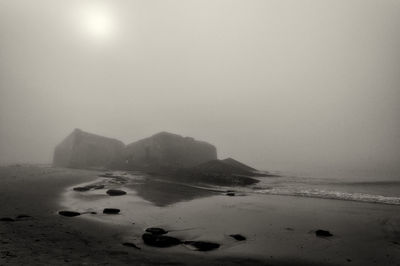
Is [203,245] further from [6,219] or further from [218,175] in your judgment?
[218,175]

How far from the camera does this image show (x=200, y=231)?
34.9 ft

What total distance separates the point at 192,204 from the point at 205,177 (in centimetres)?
1639

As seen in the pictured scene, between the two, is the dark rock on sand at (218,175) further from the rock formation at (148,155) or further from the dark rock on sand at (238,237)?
the dark rock on sand at (238,237)

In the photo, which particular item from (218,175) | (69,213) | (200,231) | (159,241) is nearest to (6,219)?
(69,213)

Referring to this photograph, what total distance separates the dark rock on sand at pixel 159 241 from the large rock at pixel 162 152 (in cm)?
3877

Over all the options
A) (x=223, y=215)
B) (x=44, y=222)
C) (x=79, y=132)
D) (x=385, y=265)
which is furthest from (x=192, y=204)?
(x=79, y=132)

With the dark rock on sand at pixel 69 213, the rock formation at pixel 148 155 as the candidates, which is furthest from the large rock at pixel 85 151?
the dark rock on sand at pixel 69 213

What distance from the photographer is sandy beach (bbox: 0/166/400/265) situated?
296 inches

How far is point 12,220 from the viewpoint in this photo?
35.7 ft

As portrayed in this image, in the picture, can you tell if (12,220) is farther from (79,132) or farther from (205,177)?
(79,132)

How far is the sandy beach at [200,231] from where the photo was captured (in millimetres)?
7523

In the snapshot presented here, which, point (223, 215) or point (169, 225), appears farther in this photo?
point (223, 215)

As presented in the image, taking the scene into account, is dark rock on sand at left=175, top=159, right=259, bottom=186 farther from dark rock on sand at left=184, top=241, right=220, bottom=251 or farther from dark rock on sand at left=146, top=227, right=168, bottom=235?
dark rock on sand at left=184, top=241, right=220, bottom=251

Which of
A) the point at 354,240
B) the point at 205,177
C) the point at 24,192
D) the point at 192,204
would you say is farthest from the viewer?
the point at 205,177
